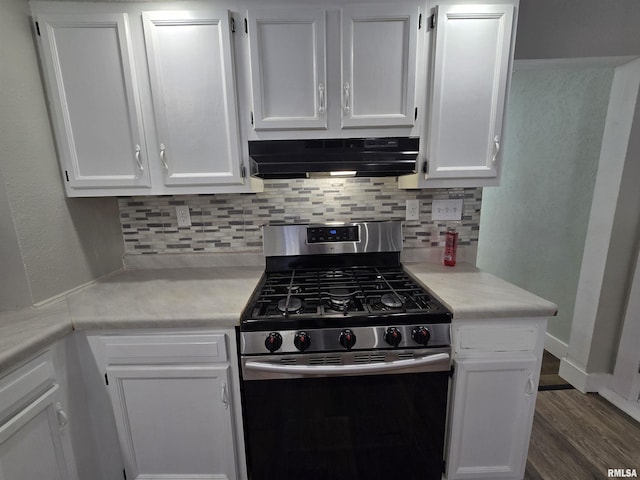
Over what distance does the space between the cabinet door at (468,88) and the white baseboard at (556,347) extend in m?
1.83

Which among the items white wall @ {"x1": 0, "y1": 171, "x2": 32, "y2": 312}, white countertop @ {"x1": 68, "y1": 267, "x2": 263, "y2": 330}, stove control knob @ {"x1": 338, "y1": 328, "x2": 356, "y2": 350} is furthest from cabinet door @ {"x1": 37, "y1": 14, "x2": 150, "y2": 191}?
stove control knob @ {"x1": 338, "y1": 328, "x2": 356, "y2": 350}

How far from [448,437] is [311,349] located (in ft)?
2.43

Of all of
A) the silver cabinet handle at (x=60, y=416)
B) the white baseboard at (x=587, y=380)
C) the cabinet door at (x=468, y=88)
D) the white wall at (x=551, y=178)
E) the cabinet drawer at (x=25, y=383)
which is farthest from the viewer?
the white wall at (x=551, y=178)

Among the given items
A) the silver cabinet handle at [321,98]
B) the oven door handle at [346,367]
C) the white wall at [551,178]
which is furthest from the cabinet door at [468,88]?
the oven door handle at [346,367]

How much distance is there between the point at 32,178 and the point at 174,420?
3.85ft

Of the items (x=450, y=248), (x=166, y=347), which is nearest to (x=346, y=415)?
(x=166, y=347)

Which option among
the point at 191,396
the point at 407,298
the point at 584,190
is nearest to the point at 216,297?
the point at 191,396

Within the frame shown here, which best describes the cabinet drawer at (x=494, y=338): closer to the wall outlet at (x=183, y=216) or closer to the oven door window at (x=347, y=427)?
the oven door window at (x=347, y=427)

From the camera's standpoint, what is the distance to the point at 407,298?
4.01ft

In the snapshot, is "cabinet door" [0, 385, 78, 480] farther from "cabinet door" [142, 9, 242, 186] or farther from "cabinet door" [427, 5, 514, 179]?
"cabinet door" [427, 5, 514, 179]

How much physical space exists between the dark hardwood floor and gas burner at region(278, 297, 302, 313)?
4.69ft

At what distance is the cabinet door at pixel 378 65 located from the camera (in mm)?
1184

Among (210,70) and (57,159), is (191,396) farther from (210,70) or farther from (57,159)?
(210,70)

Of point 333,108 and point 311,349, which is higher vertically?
point 333,108
